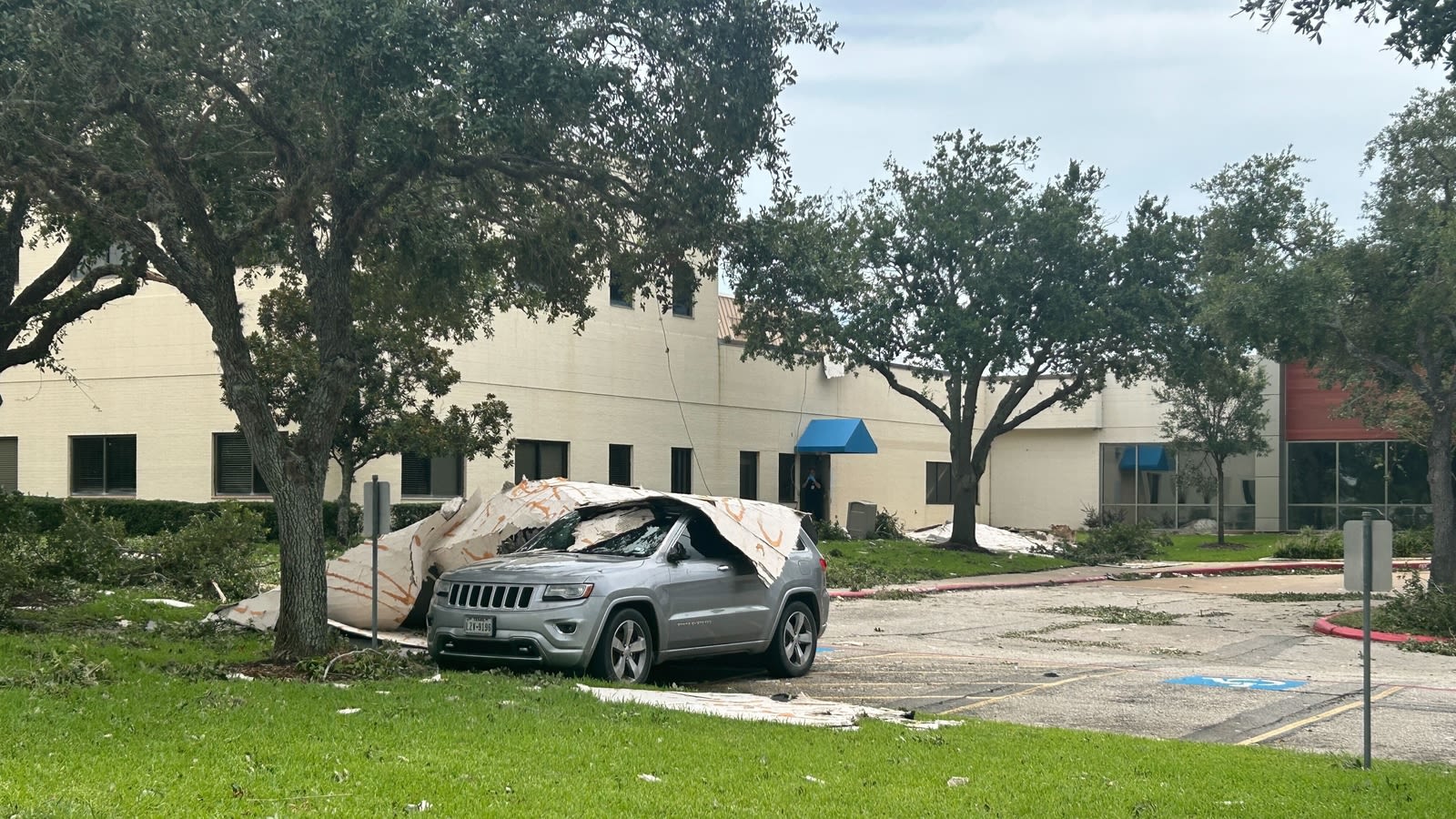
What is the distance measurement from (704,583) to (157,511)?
2090cm

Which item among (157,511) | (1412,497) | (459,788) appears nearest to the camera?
(459,788)

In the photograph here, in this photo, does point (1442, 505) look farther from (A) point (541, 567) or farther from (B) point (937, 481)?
(B) point (937, 481)

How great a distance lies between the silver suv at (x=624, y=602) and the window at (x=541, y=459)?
68.2 feet

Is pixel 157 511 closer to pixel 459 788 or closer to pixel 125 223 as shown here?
pixel 125 223

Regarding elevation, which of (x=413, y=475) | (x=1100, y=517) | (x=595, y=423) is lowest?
(x=1100, y=517)

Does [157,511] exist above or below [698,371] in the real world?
below

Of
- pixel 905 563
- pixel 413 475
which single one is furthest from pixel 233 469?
pixel 905 563

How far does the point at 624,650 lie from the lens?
12.7 m

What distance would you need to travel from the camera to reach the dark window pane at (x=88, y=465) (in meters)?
33.7

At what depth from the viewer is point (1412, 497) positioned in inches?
1912

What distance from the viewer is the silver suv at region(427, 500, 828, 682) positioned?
12.4m

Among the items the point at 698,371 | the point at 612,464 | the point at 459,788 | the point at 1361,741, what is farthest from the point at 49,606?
the point at 698,371

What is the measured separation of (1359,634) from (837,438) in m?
24.6

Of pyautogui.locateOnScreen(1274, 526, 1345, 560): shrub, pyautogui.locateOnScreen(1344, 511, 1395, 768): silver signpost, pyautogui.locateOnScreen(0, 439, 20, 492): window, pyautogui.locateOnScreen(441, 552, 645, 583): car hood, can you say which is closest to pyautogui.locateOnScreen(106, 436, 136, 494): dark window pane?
pyautogui.locateOnScreen(0, 439, 20, 492): window
